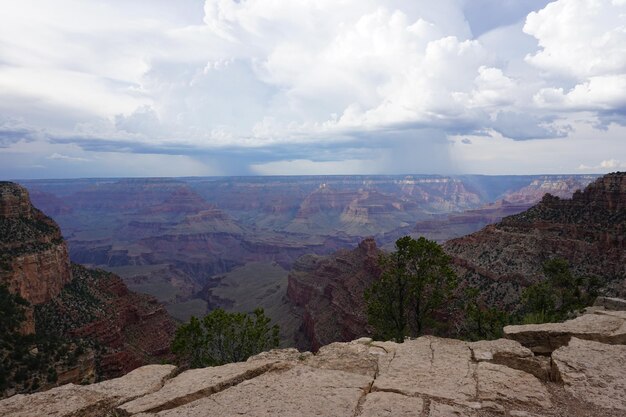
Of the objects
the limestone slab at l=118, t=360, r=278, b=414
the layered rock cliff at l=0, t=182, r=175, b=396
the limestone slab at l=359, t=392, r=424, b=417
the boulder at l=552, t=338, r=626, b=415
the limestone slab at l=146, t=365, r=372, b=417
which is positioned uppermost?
the boulder at l=552, t=338, r=626, b=415

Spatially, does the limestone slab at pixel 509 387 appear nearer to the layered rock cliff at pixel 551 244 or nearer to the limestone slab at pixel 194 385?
the limestone slab at pixel 194 385

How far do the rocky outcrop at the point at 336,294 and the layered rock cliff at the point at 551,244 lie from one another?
55.1ft

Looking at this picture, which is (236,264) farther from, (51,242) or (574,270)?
(574,270)

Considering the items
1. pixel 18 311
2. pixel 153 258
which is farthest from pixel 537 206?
pixel 153 258

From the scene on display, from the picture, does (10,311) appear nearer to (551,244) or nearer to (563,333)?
(563,333)

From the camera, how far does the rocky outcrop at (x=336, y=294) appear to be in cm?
6278

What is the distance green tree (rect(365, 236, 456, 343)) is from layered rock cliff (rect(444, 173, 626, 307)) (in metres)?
30.6

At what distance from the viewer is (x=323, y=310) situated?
252 feet

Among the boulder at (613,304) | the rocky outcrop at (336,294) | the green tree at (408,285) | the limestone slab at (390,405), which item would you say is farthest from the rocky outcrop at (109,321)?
the boulder at (613,304)

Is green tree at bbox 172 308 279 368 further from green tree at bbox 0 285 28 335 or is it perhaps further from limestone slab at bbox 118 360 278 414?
green tree at bbox 0 285 28 335

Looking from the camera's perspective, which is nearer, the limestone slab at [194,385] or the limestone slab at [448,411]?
the limestone slab at [448,411]

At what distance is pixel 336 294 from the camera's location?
77000mm

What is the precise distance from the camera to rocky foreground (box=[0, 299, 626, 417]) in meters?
7.14

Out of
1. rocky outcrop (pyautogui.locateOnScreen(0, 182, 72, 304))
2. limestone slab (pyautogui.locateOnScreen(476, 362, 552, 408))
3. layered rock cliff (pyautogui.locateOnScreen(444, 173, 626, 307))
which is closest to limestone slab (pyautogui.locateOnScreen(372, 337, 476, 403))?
limestone slab (pyautogui.locateOnScreen(476, 362, 552, 408))
